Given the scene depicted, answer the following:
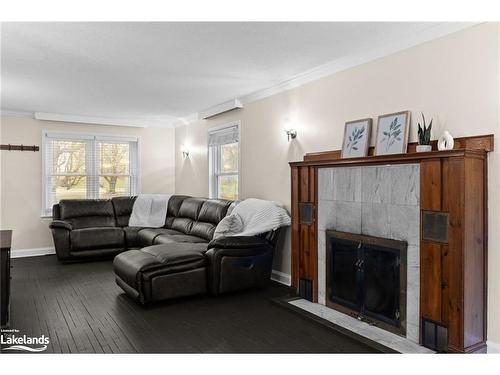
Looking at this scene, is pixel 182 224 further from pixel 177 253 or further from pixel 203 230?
pixel 177 253

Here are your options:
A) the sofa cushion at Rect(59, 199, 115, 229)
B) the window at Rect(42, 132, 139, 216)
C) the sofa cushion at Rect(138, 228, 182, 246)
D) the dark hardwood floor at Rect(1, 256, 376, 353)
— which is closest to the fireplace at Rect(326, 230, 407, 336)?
the dark hardwood floor at Rect(1, 256, 376, 353)

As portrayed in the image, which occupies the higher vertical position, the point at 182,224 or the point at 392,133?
the point at 392,133

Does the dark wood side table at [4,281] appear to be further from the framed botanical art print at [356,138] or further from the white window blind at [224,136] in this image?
the white window blind at [224,136]

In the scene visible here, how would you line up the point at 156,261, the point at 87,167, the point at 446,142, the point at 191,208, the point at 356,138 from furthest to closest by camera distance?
the point at 87,167 → the point at 191,208 → the point at 156,261 → the point at 356,138 → the point at 446,142

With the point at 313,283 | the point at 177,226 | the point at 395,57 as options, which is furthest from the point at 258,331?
the point at 177,226

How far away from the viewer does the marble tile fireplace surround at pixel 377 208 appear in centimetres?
282

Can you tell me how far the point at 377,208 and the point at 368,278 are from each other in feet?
1.92

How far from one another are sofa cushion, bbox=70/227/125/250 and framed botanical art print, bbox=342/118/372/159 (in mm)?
3867

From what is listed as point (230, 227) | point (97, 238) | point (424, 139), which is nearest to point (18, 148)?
point (97, 238)

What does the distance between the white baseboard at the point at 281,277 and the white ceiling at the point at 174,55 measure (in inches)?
89.5

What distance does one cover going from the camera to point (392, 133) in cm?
323

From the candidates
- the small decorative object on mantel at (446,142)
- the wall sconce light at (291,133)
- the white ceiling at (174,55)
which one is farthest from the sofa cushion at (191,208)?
the small decorative object on mantel at (446,142)
